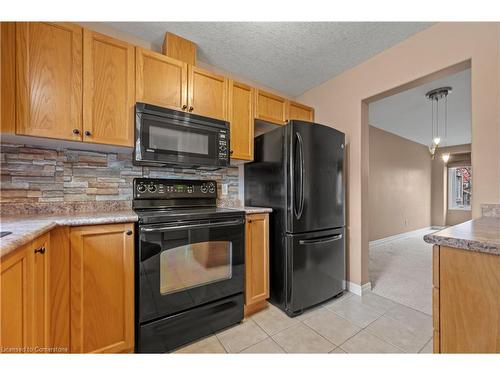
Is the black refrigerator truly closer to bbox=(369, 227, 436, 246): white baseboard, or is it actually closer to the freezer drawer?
the freezer drawer

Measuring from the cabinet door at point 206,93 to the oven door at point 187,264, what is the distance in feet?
3.29

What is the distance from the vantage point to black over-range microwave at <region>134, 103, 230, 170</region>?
5.04 ft

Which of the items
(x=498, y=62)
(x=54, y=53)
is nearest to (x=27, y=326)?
(x=54, y=53)

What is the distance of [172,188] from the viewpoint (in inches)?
76.5

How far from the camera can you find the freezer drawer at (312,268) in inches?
73.3

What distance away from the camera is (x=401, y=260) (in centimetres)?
343

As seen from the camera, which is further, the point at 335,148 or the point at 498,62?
the point at 335,148

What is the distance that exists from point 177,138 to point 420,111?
4124mm

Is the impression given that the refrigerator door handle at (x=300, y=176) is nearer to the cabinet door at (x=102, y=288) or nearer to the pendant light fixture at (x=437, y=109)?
the cabinet door at (x=102, y=288)

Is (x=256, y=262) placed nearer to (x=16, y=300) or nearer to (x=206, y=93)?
(x=16, y=300)

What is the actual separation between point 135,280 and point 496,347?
1.66 meters

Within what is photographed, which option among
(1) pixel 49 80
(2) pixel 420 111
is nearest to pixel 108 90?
(1) pixel 49 80

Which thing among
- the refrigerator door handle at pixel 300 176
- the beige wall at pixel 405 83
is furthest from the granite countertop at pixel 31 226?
the beige wall at pixel 405 83

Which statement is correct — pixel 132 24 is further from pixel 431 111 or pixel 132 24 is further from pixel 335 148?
pixel 431 111
